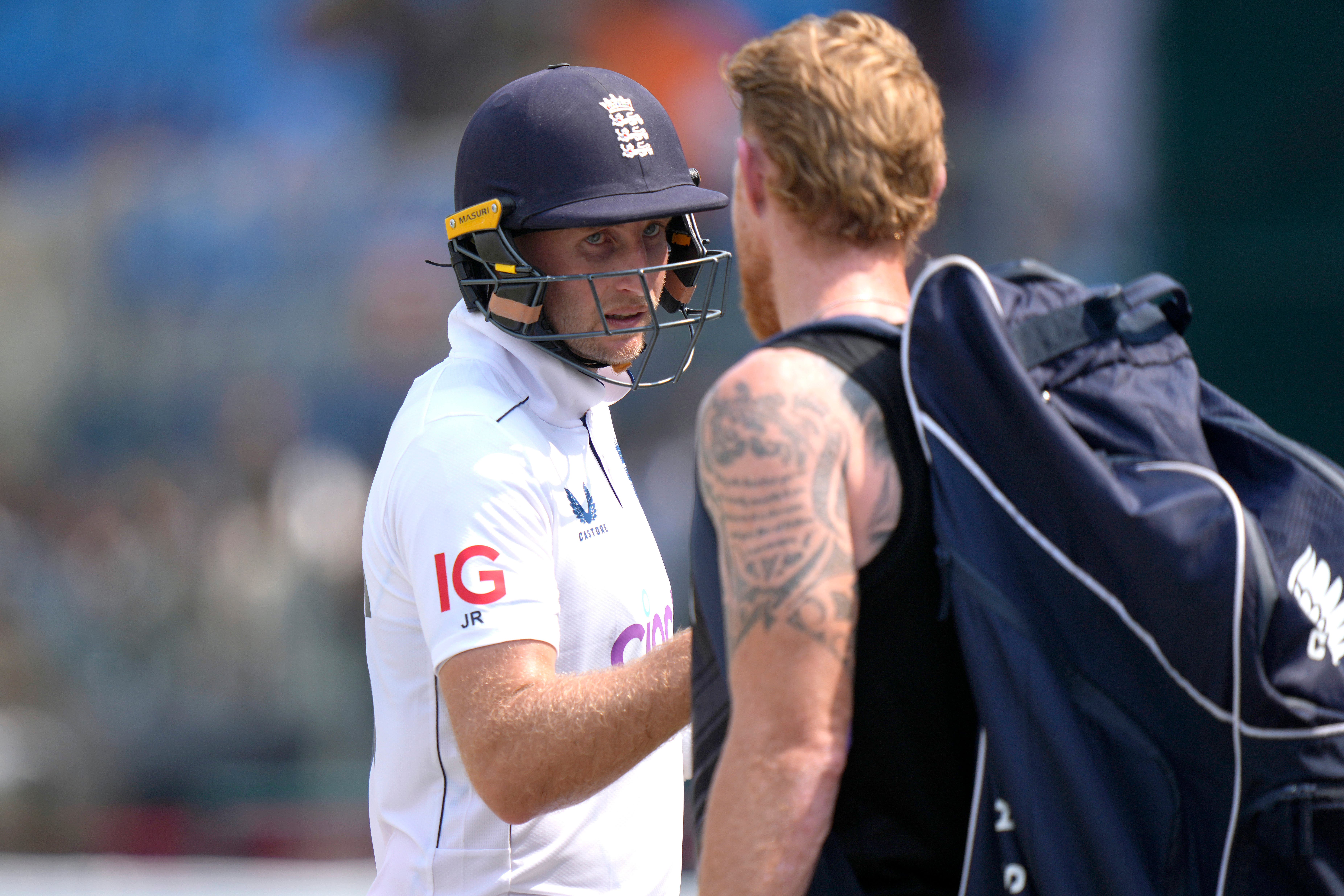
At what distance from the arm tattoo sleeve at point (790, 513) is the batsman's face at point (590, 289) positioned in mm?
882

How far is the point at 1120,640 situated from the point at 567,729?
845mm

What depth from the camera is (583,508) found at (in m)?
2.24

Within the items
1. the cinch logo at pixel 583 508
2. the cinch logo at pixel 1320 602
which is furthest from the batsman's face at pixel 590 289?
the cinch logo at pixel 1320 602

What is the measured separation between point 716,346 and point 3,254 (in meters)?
4.39

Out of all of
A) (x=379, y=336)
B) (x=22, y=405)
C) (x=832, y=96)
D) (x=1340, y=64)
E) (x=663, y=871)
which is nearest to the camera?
(x=832, y=96)

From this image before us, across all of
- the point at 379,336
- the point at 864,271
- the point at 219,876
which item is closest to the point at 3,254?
the point at 379,336

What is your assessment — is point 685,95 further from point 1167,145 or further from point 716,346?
point 1167,145

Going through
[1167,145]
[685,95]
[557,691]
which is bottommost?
[557,691]

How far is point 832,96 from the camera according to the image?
1.57m

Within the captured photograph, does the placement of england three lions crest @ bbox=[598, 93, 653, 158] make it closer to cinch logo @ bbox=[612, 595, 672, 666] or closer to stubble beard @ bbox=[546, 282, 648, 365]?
stubble beard @ bbox=[546, 282, 648, 365]

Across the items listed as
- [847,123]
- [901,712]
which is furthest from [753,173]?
[901,712]

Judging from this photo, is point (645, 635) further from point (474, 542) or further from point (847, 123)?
point (847, 123)

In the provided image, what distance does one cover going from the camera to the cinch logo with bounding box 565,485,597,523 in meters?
2.21

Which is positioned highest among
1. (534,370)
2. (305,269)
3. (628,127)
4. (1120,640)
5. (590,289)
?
(305,269)
